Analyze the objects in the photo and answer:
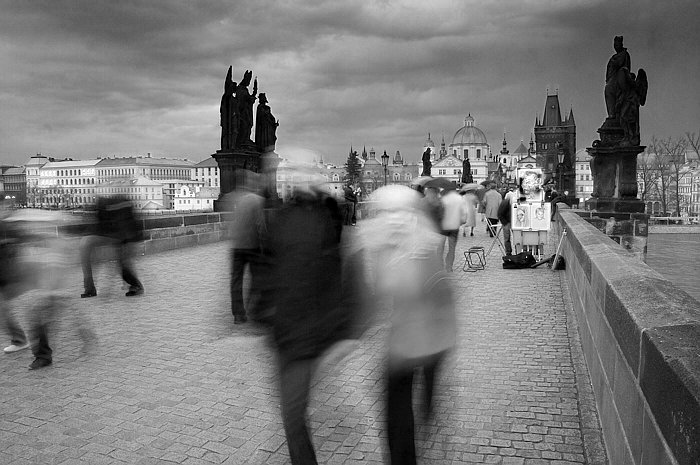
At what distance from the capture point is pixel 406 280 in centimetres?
333

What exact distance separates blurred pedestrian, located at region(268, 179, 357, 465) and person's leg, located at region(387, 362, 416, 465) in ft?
1.26

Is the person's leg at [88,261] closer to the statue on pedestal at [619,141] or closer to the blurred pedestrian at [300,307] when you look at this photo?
the blurred pedestrian at [300,307]

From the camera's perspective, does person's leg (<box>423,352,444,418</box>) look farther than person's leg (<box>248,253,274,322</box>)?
Yes

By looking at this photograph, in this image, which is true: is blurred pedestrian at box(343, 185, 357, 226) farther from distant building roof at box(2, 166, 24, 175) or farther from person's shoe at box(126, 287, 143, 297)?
distant building roof at box(2, 166, 24, 175)

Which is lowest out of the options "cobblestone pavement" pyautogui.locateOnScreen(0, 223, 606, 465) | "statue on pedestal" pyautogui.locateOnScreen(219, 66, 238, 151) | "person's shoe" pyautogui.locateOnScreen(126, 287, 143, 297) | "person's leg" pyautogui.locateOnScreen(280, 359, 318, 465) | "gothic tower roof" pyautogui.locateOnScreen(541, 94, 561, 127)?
"cobblestone pavement" pyautogui.locateOnScreen(0, 223, 606, 465)

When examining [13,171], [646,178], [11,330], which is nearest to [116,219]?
[11,330]

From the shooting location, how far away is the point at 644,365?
2.33m

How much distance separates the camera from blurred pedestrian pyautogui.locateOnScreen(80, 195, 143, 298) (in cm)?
902

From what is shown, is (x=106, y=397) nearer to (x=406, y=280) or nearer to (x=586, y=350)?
(x=406, y=280)

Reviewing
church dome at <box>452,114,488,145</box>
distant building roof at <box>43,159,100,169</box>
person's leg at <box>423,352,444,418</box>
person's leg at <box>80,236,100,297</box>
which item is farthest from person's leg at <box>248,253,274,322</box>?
distant building roof at <box>43,159,100,169</box>

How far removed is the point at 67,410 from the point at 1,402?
611 mm

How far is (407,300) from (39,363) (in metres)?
3.92

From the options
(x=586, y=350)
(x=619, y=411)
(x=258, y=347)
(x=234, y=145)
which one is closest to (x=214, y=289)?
(x=258, y=347)

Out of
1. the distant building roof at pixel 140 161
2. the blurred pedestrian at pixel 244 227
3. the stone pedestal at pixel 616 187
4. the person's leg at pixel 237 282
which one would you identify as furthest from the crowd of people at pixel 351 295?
the distant building roof at pixel 140 161
